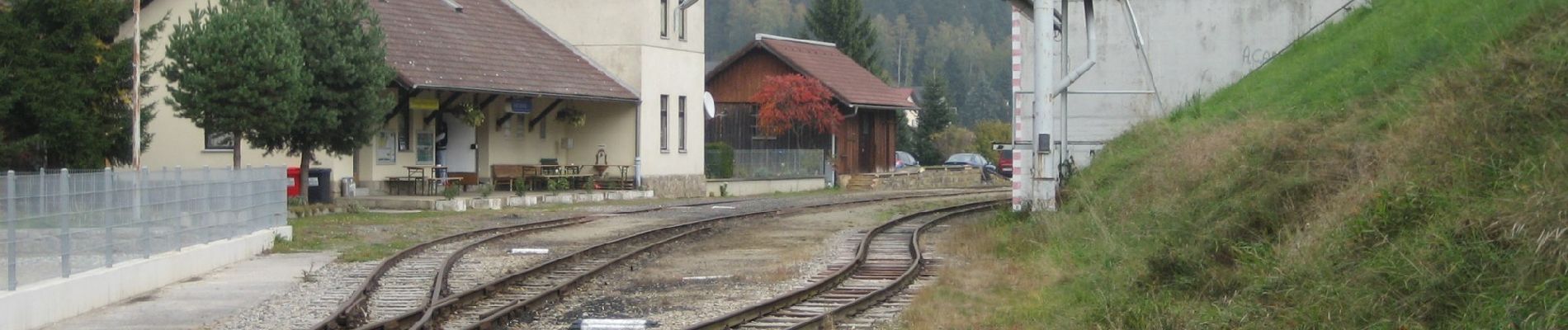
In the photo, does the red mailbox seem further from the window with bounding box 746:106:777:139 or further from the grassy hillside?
the window with bounding box 746:106:777:139

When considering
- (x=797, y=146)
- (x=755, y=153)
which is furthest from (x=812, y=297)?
(x=797, y=146)

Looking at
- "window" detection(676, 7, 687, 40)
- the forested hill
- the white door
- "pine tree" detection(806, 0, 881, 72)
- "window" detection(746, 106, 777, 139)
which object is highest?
the forested hill

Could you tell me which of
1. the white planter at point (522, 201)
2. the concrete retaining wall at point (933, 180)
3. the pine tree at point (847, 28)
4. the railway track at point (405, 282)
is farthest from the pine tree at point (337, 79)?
the pine tree at point (847, 28)

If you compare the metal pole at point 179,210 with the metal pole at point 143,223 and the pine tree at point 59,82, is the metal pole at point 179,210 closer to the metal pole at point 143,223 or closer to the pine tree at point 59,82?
the metal pole at point 143,223

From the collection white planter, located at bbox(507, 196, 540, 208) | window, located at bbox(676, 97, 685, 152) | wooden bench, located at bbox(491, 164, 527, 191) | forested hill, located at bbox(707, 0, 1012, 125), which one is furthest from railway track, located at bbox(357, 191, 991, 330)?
forested hill, located at bbox(707, 0, 1012, 125)

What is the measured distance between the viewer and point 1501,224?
7461mm

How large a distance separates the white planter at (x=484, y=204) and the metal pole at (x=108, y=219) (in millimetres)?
15629

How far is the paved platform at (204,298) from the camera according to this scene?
11797 mm

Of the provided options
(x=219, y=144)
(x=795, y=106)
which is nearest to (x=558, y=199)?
(x=219, y=144)

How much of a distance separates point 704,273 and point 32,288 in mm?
6594

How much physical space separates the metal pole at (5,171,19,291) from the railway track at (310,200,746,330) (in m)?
2.14

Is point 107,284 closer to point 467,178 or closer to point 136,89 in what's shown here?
point 136,89

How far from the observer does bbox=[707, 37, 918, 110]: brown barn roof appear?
52.2 m

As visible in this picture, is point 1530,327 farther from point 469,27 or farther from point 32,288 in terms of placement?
point 469,27
